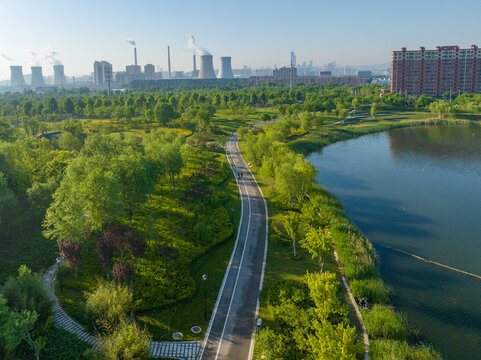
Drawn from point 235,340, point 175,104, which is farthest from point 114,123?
point 235,340

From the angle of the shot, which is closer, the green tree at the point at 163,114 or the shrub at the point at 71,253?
the shrub at the point at 71,253

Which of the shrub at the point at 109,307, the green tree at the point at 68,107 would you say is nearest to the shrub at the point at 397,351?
the shrub at the point at 109,307

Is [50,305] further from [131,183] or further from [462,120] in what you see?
[462,120]

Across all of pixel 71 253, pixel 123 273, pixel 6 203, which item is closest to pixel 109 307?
pixel 123 273

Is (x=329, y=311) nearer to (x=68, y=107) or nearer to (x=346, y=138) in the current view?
(x=346, y=138)

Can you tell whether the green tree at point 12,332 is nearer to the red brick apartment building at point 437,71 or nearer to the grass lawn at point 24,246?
the grass lawn at point 24,246

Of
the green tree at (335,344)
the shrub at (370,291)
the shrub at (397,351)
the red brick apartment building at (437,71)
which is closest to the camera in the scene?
the green tree at (335,344)

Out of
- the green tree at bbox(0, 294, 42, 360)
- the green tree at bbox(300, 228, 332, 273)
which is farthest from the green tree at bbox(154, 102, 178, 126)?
the green tree at bbox(0, 294, 42, 360)
